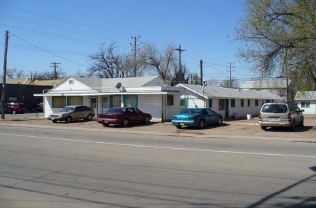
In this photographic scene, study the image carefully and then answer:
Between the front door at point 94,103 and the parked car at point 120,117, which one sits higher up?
the front door at point 94,103

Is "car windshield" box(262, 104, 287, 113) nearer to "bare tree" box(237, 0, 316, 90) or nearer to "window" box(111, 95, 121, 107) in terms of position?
"bare tree" box(237, 0, 316, 90)

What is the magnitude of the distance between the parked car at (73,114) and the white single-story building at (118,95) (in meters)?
1.99

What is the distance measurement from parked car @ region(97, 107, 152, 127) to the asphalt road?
15.2 m

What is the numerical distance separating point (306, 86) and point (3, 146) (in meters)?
18.8

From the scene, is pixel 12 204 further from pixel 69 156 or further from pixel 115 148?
pixel 115 148

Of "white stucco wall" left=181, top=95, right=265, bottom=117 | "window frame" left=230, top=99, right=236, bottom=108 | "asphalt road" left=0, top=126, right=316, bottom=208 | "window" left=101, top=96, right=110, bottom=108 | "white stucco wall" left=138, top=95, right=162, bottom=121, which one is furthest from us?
"window frame" left=230, top=99, right=236, bottom=108

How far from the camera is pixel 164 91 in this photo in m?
32.7

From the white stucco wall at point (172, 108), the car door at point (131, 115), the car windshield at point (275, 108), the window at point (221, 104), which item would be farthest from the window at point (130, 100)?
the car windshield at point (275, 108)

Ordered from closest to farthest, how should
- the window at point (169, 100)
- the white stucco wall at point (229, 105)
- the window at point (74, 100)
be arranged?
the window at point (169, 100)
the white stucco wall at point (229, 105)
the window at point (74, 100)

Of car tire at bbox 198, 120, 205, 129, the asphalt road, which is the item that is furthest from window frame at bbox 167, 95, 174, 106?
the asphalt road

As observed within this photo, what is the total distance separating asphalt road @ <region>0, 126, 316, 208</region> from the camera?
Result: 680 centimetres

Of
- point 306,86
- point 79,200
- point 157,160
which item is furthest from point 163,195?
point 306,86

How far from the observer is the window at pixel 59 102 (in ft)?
135

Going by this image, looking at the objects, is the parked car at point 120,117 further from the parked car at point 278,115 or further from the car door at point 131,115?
the parked car at point 278,115
